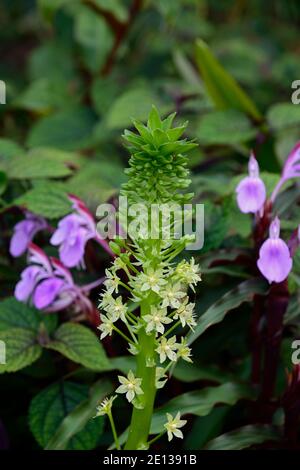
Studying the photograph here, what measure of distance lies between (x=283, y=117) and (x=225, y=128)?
14cm

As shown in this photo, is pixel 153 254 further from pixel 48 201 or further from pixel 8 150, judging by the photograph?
pixel 8 150

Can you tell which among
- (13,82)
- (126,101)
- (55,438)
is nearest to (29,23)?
(13,82)

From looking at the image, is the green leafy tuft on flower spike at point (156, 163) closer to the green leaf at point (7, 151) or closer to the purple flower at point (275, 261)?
the purple flower at point (275, 261)

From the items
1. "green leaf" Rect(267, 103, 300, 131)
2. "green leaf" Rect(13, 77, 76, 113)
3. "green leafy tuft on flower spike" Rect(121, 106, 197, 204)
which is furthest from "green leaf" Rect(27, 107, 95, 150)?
"green leafy tuft on flower spike" Rect(121, 106, 197, 204)

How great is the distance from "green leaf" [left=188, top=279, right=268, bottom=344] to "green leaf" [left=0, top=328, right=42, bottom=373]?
0.24 meters

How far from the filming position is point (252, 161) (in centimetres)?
111

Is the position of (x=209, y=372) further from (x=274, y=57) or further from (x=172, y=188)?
(x=274, y=57)

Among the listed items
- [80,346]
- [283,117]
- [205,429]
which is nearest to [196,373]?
[205,429]

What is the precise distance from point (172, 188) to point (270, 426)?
0.47 metres

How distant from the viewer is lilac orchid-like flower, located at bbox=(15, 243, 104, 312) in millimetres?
1129

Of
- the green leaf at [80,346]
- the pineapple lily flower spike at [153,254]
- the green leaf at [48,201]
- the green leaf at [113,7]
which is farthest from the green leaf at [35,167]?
the green leaf at [113,7]

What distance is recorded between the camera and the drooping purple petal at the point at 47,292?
3.67 ft

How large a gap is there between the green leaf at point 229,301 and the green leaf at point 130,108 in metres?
0.77

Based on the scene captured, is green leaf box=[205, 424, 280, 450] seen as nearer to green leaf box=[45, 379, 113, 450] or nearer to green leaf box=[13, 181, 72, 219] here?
green leaf box=[45, 379, 113, 450]
